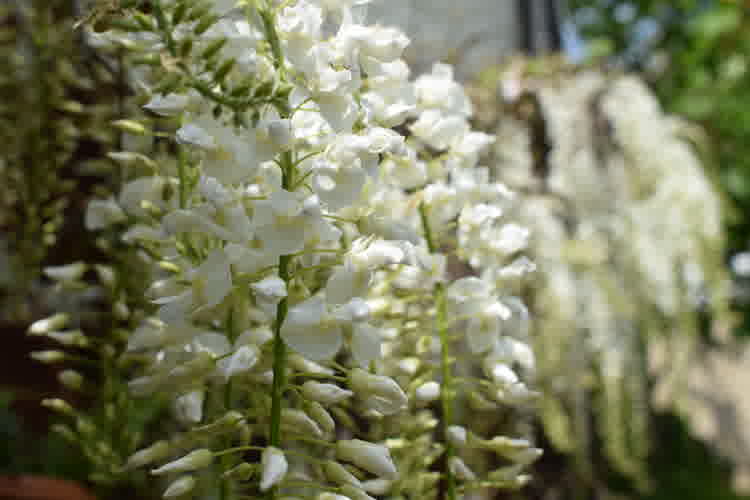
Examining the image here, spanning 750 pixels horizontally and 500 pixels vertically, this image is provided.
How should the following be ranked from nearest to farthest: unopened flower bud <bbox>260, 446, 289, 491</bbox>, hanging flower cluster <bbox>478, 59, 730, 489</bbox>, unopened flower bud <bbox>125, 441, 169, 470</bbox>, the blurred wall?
1. unopened flower bud <bbox>260, 446, 289, 491</bbox>
2. unopened flower bud <bbox>125, 441, 169, 470</bbox>
3. the blurred wall
4. hanging flower cluster <bbox>478, 59, 730, 489</bbox>

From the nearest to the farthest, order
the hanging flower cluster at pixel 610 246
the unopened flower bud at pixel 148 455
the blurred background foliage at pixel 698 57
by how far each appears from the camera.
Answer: the unopened flower bud at pixel 148 455, the hanging flower cluster at pixel 610 246, the blurred background foliage at pixel 698 57

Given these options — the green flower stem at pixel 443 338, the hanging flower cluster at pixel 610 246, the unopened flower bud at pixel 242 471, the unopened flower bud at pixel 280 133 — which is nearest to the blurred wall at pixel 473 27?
the hanging flower cluster at pixel 610 246

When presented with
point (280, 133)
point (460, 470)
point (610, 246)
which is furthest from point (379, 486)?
point (610, 246)

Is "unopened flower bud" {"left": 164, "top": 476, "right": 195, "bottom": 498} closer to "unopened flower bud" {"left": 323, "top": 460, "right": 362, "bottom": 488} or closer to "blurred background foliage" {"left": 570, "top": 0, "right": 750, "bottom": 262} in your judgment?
"unopened flower bud" {"left": 323, "top": 460, "right": 362, "bottom": 488}

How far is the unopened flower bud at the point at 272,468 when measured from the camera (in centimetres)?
40

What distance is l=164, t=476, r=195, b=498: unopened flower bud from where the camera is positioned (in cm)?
46

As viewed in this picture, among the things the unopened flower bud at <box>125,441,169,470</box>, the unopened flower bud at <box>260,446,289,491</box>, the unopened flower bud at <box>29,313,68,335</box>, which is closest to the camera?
the unopened flower bud at <box>260,446,289,491</box>

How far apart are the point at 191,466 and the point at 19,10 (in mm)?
1211

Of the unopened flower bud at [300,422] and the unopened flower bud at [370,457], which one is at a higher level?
the unopened flower bud at [300,422]

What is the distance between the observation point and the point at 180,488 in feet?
1.55

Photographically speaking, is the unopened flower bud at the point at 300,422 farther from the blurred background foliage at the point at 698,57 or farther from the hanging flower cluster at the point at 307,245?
the blurred background foliage at the point at 698,57

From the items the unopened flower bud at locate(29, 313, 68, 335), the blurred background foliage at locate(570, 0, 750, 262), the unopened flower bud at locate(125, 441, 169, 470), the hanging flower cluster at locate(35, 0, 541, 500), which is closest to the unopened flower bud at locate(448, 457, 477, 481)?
the hanging flower cluster at locate(35, 0, 541, 500)

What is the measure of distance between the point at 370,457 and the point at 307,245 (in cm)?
15

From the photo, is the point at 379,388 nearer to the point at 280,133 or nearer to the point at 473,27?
the point at 280,133
